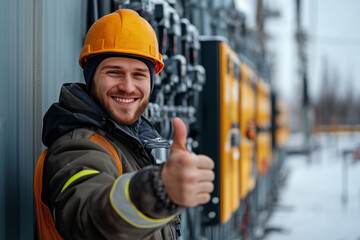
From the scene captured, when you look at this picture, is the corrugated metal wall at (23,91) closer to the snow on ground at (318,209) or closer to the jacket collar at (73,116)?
the jacket collar at (73,116)

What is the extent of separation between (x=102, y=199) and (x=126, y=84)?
0.55 meters

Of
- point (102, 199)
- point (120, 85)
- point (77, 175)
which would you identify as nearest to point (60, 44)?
point (120, 85)

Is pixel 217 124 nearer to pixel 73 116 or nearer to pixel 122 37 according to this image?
pixel 122 37

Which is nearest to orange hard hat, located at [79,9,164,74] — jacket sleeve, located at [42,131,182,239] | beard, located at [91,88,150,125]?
beard, located at [91,88,150,125]

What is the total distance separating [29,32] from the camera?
1.85 meters

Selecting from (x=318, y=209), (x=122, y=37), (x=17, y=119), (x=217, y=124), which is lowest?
(x=318, y=209)

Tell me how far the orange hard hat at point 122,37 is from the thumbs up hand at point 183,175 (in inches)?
20.9

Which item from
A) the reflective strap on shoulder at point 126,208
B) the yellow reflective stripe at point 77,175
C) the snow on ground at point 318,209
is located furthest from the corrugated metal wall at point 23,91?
the snow on ground at point 318,209

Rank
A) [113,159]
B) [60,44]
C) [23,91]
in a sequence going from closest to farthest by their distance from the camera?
[113,159] → [23,91] → [60,44]

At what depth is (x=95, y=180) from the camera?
1206 mm

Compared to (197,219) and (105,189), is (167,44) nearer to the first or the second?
→ (197,219)

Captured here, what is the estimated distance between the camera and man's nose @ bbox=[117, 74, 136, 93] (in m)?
1.56

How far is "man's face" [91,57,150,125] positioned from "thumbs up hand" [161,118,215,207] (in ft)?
1.64

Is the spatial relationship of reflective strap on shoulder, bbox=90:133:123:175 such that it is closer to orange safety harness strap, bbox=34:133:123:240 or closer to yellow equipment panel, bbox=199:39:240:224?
orange safety harness strap, bbox=34:133:123:240
